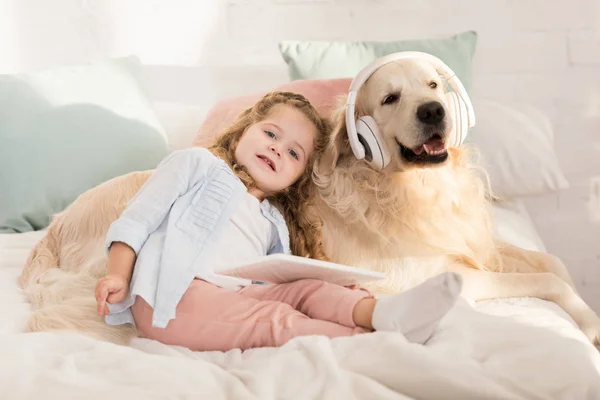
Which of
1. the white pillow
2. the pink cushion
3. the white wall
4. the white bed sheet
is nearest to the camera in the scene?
the white bed sheet

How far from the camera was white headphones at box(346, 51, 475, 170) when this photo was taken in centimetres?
148

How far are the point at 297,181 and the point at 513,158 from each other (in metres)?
0.83

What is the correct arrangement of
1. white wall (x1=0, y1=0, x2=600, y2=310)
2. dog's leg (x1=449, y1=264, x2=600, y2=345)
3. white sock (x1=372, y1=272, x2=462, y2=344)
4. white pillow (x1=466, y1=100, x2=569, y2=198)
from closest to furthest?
white sock (x1=372, y1=272, x2=462, y2=344)
dog's leg (x1=449, y1=264, x2=600, y2=345)
white pillow (x1=466, y1=100, x2=569, y2=198)
white wall (x1=0, y1=0, x2=600, y2=310)

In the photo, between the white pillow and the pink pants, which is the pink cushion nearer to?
the white pillow

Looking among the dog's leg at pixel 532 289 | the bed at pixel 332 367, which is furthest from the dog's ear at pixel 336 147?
the bed at pixel 332 367

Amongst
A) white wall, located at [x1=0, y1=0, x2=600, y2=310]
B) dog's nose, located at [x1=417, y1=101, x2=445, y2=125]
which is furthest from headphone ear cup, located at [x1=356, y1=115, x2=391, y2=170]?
white wall, located at [x1=0, y1=0, x2=600, y2=310]

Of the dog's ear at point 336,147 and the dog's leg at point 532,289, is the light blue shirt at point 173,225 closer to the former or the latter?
the dog's ear at point 336,147

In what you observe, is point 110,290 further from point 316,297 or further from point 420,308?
point 420,308

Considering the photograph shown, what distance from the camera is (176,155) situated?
1419 mm

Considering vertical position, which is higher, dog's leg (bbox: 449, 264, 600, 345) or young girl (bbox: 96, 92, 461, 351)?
young girl (bbox: 96, 92, 461, 351)

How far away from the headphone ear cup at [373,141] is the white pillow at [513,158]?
0.68 meters

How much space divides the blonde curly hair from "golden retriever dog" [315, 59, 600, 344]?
0.03 meters

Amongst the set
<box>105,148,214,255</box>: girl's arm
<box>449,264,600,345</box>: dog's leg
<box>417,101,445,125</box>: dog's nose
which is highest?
<box>417,101,445,125</box>: dog's nose

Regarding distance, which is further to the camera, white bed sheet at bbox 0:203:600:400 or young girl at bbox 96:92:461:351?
young girl at bbox 96:92:461:351
